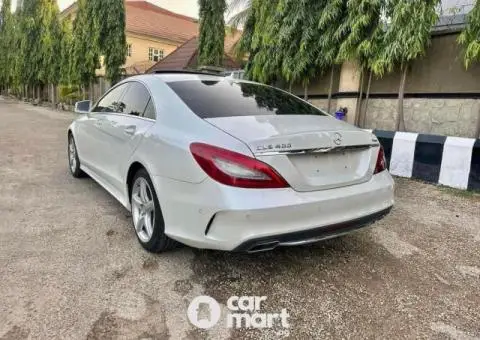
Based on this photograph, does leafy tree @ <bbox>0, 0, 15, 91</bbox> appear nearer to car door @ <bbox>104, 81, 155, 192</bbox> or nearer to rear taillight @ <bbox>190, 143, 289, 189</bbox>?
car door @ <bbox>104, 81, 155, 192</bbox>

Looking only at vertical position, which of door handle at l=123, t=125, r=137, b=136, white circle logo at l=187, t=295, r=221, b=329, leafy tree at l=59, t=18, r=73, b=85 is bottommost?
white circle logo at l=187, t=295, r=221, b=329

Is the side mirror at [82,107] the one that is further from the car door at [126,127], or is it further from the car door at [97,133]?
the car door at [126,127]

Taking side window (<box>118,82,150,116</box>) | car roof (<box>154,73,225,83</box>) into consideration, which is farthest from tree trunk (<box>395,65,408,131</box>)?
side window (<box>118,82,150,116</box>)

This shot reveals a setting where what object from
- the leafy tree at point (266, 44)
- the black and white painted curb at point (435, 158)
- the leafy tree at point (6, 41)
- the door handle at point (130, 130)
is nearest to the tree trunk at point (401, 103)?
the black and white painted curb at point (435, 158)

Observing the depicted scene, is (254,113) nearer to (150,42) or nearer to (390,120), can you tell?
(390,120)

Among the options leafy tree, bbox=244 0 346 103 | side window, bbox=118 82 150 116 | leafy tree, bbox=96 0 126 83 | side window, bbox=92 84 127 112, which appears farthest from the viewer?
leafy tree, bbox=96 0 126 83

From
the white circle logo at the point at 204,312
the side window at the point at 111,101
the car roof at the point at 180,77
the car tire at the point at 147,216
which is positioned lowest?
the white circle logo at the point at 204,312

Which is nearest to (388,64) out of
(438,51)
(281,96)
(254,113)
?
(438,51)

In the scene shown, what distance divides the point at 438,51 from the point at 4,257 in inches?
260

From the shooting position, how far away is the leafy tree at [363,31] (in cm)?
639

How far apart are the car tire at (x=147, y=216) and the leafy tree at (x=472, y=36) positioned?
4.67 metres

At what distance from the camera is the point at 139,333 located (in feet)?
7.00

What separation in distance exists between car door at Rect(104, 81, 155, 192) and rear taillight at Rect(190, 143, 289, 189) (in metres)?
0.95

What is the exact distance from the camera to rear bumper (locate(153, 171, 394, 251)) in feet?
7.55
